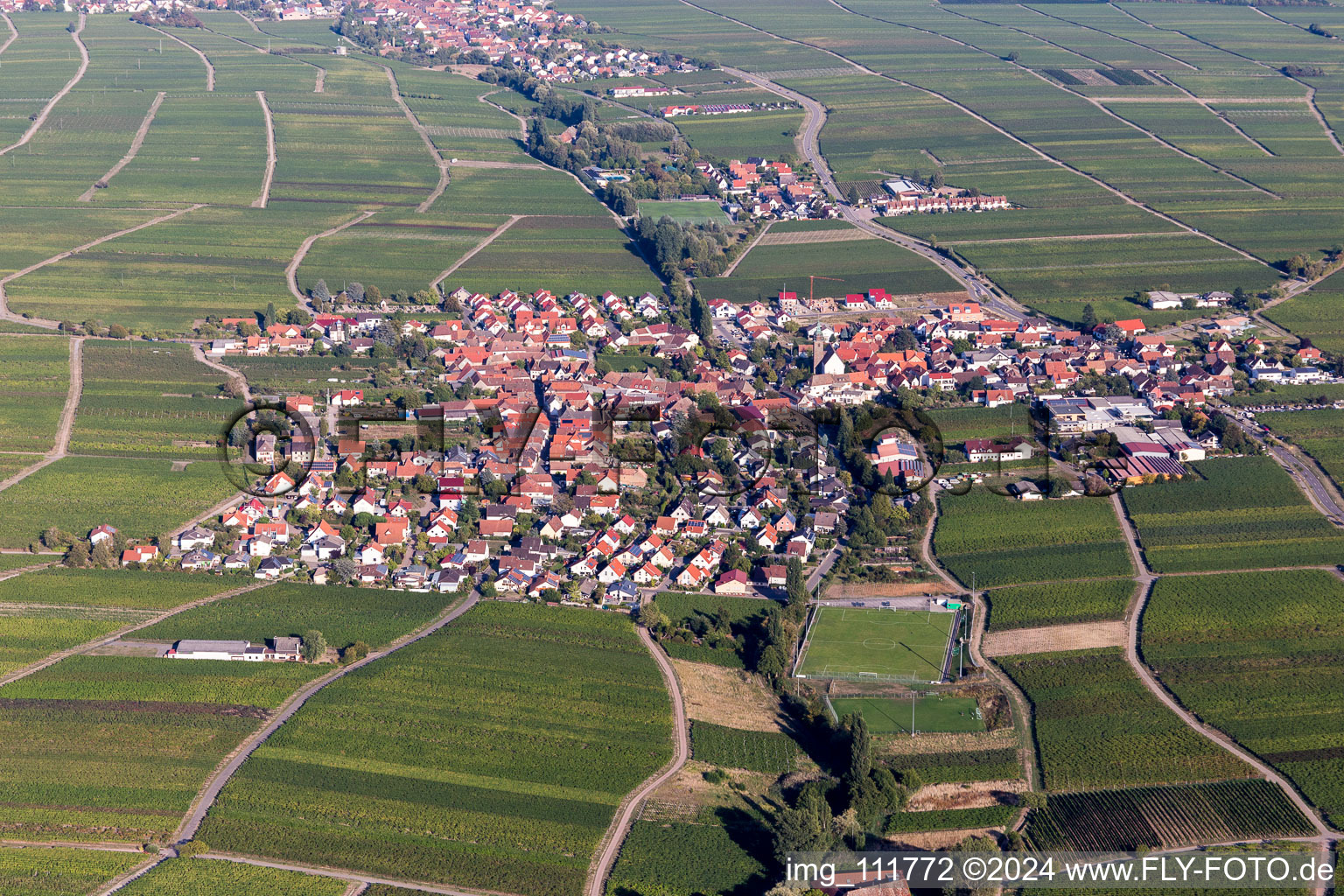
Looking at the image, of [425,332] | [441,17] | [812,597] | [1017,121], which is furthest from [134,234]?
[441,17]

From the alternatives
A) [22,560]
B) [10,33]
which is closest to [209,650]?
[22,560]

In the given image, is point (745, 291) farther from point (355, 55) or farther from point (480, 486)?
point (355, 55)

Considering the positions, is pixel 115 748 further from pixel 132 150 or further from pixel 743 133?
pixel 743 133

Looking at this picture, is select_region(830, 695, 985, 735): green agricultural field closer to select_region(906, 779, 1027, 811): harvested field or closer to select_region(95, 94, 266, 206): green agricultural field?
select_region(906, 779, 1027, 811): harvested field

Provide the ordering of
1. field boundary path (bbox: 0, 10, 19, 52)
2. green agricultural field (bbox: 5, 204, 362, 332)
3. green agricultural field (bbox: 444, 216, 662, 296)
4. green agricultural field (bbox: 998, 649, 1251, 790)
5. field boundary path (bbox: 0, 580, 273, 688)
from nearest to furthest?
green agricultural field (bbox: 998, 649, 1251, 790), field boundary path (bbox: 0, 580, 273, 688), green agricultural field (bbox: 5, 204, 362, 332), green agricultural field (bbox: 444, 216, 662, 296), field boundary path (bbox: 0, 10, 19, 52)

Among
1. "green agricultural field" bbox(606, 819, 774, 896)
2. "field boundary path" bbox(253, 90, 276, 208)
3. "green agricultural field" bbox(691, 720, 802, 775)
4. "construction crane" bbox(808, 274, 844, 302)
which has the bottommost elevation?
"field boundary path" bbox(253, 90, 276, 208)

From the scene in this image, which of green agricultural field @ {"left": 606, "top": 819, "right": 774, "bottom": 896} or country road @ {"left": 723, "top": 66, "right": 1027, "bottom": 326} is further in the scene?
country road @ {"left": 723, "top": 66, "right": 1027, "bottom": 326}

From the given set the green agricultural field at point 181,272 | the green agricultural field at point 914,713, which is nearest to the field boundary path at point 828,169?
the green agricultural field at point 181,272

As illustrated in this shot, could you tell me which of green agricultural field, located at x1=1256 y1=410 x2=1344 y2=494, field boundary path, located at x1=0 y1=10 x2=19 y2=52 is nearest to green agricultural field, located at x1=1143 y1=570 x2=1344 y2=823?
green agricultural field, located at x1=1256 y1=410 x2=1344 y2=494
